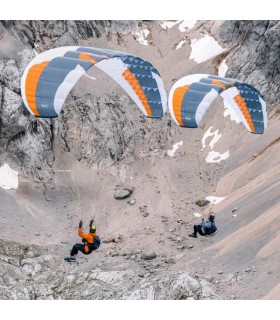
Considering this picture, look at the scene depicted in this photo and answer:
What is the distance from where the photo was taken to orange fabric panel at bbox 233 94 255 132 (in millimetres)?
29750

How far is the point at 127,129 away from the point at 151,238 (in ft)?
36.6

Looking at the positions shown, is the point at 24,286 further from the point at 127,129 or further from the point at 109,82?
the point at 109,82

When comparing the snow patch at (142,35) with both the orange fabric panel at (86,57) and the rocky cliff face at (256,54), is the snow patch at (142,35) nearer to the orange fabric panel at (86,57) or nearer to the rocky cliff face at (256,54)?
the rocky cliff face at (256,54)

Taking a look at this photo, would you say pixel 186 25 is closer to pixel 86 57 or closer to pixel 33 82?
pixel 86 57

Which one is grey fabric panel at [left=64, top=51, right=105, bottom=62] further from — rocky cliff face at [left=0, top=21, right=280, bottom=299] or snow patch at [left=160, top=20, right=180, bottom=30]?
snow patch at [left=160, top=20, right=180, bottom=30]

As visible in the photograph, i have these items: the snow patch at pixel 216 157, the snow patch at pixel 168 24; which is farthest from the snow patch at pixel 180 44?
the snow patch at pixel 216 157

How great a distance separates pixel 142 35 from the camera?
Answer: 173ft

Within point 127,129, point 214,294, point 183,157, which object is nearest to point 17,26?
point 127,129

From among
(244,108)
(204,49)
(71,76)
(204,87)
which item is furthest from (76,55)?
(204,49)

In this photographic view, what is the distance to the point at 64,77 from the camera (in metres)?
25.9

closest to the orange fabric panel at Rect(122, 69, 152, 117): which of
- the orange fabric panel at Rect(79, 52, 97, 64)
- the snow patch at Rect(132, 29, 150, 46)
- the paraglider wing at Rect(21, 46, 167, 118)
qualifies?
the paraglider wing at Rect(21, 46, 167, 118)

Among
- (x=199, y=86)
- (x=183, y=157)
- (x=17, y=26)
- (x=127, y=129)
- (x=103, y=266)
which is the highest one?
(x=17, y=26)

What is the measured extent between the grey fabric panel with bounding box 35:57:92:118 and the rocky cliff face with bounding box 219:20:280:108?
21117mm

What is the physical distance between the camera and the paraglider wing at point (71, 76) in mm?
25688
